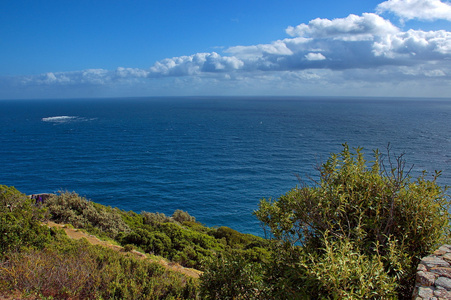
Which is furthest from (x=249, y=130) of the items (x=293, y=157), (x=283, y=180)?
(x=283, y=180)

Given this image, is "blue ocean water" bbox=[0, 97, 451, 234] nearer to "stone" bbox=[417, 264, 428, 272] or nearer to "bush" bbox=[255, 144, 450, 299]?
"bush" bbox=[255, 144, 450, 299]

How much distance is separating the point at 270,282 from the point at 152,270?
19.1 ft

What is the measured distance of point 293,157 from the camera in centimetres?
6638

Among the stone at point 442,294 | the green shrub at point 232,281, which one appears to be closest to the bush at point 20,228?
the green shrub at point 232,281

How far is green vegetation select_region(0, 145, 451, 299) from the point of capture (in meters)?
5.74

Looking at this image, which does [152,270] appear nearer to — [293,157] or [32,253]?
[32,253]

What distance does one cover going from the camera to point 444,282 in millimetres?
5855

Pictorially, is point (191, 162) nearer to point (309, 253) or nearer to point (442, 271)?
point (309, 253)

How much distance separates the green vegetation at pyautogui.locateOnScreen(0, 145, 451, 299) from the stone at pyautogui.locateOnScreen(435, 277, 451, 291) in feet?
1.57

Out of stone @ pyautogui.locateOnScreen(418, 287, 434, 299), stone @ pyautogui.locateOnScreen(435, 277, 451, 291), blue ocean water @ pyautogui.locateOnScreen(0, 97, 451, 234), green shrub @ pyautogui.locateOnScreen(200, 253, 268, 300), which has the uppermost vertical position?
stone @ pyautogui.locateOnScreen(435, 277, 451, 291)

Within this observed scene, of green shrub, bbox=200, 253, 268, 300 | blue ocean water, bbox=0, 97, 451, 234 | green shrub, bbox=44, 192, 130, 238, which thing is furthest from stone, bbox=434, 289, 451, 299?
blue ocean water, bbox=0, 97, 451, 234

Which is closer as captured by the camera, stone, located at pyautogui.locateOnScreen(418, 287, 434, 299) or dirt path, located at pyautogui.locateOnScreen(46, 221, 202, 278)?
stone, located at pyautogui.locateOnScreen(418, 287, 434, 299)

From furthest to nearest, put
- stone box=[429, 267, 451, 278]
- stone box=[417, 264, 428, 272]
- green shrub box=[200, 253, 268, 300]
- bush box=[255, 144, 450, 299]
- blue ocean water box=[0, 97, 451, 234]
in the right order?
blue ocean water box=[0, 97, 451, 234]
green shrub box=[200, 253, 268, 300]
bush box=[255, 144, 450, 299]
stone box=[417, 264, 428, 272]
stone box=[429, 267, 451, 278]

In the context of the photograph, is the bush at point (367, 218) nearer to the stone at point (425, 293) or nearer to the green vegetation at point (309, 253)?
the green vegetation at point (309, 253)
